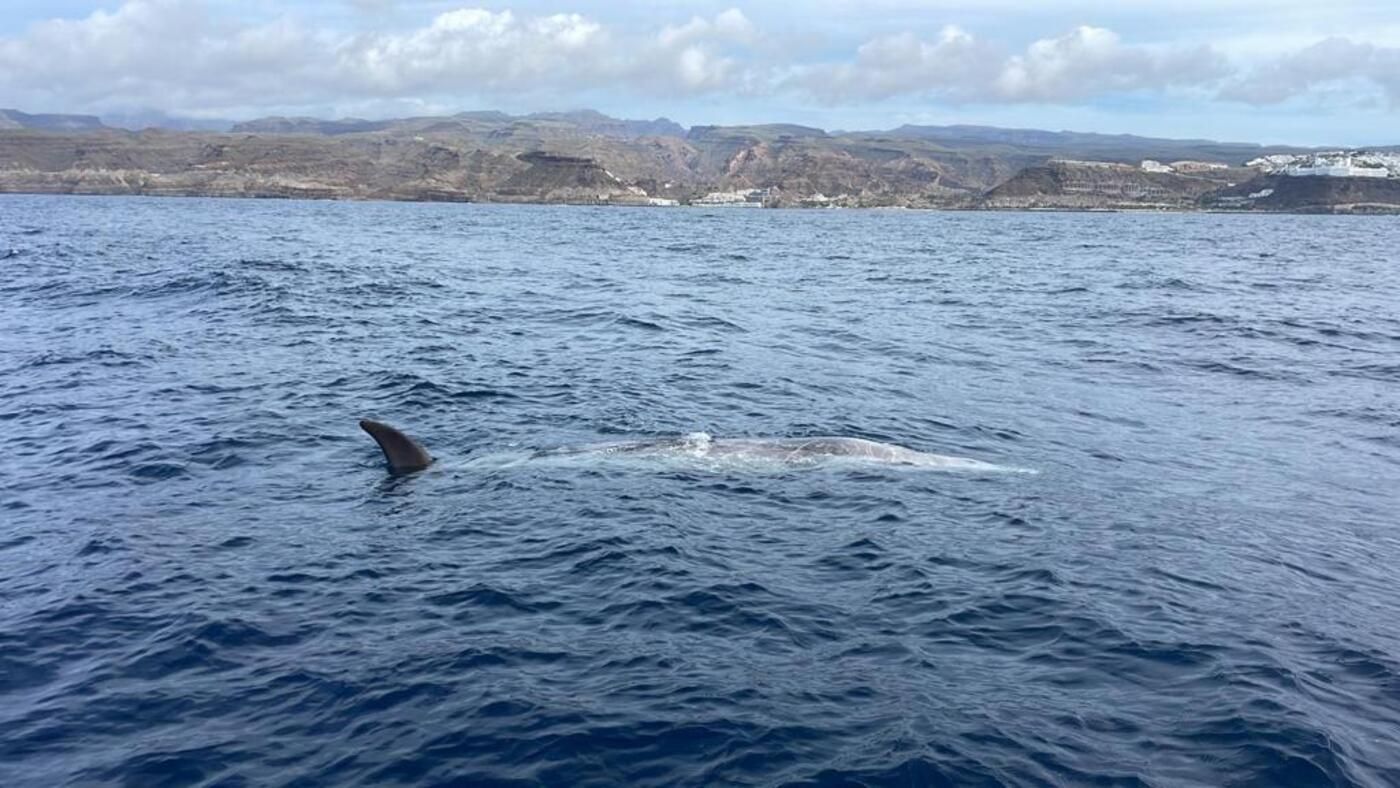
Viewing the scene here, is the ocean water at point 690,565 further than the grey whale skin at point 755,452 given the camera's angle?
No

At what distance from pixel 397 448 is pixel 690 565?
310 inches

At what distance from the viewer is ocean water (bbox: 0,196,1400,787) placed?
1028 centimetres

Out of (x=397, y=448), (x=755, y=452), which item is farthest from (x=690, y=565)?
(x=397, y=448)

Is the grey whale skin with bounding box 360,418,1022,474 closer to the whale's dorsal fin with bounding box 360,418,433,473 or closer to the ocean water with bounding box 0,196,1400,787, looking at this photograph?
the whale's dorsal fin with bounding box 360,418,433,473

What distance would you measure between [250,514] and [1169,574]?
15621 mm

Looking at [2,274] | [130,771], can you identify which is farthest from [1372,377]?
[2,274]

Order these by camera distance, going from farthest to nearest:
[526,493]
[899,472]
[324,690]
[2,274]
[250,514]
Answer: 1. [2,274]
2. [899,472]
3. [526,493]
4. [250,514]
5. [324,690]

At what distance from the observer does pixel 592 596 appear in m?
14.1

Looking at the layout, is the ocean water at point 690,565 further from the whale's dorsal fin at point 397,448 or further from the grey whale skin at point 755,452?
the grey whale skin at point 755,452

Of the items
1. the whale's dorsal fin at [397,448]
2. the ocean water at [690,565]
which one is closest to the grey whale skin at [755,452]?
the whale's dorsal fin at [397,448]

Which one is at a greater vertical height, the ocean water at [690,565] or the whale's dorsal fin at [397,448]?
the whale's dorsal fin at [397,448]

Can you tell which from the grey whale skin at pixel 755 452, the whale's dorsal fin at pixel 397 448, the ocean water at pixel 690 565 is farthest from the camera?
the grey whale skin at pixel 755 452

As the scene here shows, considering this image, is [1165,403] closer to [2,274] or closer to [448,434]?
[448,434]

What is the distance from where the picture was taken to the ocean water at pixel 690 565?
10.3 meters
